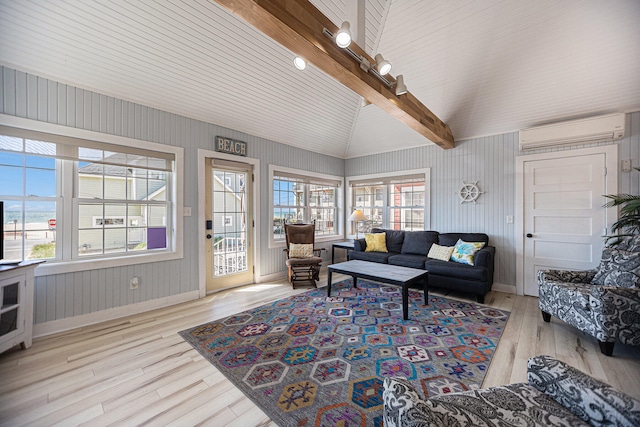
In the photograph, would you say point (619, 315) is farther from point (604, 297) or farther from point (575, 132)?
point (575, 132)

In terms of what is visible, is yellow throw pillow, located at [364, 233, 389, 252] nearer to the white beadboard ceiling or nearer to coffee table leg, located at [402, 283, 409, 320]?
coffee table leg, located at [402, 283, 409, 320]

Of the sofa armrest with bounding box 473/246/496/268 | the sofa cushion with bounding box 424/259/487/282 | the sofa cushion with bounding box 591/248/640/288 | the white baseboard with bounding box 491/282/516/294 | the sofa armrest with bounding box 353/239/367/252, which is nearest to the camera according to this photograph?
the sofa cushion with bounding box 591/248/640/288

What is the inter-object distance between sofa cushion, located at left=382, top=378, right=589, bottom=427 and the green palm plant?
10.7 ft

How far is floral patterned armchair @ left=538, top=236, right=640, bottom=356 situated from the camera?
213 cm

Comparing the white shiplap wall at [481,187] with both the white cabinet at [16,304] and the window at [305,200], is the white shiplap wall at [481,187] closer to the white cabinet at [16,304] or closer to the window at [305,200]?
the window at [305,200]

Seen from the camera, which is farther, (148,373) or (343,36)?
(148,373)

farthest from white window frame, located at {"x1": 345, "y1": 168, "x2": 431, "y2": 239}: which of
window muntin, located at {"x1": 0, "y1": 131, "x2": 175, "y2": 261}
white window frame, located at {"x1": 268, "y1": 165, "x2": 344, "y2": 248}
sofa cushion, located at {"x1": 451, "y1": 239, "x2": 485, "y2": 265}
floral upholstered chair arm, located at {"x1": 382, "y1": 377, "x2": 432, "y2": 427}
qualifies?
floral upholstered chair arm, located at {"x1": 382, "y1": 377, "x2": 432, "y2": 427}

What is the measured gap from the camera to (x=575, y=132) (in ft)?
11.2

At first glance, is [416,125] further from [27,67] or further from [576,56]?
[27,67]

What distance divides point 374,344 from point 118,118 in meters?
3.69

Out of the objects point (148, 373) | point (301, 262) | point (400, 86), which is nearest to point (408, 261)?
point (301, 262)

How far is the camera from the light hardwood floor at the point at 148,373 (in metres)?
1.58

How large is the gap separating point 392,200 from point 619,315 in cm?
364

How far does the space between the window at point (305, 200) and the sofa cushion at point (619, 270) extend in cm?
410
